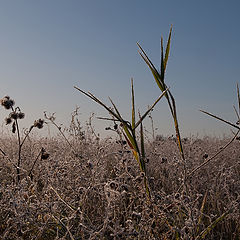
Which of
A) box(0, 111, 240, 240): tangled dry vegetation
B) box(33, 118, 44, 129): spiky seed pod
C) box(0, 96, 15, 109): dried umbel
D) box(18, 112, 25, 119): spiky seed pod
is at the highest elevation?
box(0, 96, 15, 109): dried umbel

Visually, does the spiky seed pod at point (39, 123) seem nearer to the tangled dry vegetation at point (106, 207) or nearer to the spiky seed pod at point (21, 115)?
the spiky seed pod at point (21, 115)

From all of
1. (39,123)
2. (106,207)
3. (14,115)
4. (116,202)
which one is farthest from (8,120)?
(106,207)

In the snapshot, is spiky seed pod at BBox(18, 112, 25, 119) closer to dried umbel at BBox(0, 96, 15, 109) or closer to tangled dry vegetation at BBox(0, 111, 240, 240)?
dried umbel at BBox(0, 96, 15, 109)

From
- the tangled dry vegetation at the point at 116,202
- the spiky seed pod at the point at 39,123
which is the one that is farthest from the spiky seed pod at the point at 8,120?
the spiky seed pod at the point at 39,123

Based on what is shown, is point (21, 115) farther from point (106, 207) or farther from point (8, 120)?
point (106, 207)

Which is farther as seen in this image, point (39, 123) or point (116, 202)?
point (39, 123)

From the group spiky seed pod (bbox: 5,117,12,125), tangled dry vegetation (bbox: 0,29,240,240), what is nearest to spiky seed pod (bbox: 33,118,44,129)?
tangled dry vegetation (bbox: 0,29,240,240)

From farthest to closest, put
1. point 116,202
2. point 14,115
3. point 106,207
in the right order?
1. point 14,115
2. point 116,202
3. point 106,207

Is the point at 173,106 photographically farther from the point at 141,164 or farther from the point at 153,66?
the point at 141,164

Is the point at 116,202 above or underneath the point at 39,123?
underneath

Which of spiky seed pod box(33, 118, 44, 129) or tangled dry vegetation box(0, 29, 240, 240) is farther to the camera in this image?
spiky seed pod box(33, 118, 44, 129)

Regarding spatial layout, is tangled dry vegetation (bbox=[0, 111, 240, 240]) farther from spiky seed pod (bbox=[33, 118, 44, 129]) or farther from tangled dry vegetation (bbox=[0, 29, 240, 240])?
spiky seed pod (bbox=[33, 118, 44, 129])

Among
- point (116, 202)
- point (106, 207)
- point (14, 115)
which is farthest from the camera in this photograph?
point (14, 115)

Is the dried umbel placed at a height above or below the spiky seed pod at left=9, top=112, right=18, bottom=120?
above
